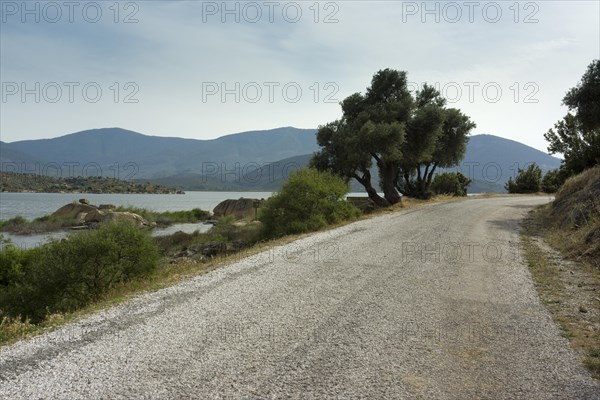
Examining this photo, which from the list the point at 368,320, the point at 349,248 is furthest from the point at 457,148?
the point at 368,320

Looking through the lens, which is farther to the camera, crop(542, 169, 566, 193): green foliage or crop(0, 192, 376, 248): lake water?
crop(542, 169, 566, 193): green foliage

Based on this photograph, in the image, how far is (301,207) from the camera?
72.1 feet

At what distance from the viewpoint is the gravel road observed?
4539 mm

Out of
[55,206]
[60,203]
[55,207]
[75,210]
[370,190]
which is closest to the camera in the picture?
[370,190]

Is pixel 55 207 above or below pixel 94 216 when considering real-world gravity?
below

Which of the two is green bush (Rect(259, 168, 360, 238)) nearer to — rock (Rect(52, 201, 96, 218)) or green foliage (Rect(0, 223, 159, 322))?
green foliage (Rect(0, 223, 159, 322))

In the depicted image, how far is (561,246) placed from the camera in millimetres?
14086

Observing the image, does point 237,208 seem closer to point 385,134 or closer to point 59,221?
point 59,221

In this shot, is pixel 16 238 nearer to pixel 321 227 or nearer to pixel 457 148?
pixel 321 227

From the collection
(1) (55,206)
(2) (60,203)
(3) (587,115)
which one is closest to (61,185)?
(2) (60,203)

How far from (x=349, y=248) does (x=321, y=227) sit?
24.1ft

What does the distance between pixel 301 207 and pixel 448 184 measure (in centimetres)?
3701

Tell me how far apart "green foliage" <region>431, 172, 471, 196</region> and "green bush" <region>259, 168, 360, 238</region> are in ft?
110

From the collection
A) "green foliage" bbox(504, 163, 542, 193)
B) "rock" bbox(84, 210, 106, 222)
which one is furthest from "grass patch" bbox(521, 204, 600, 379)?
"green foliage" bbox(504, 163, 542, 193)
